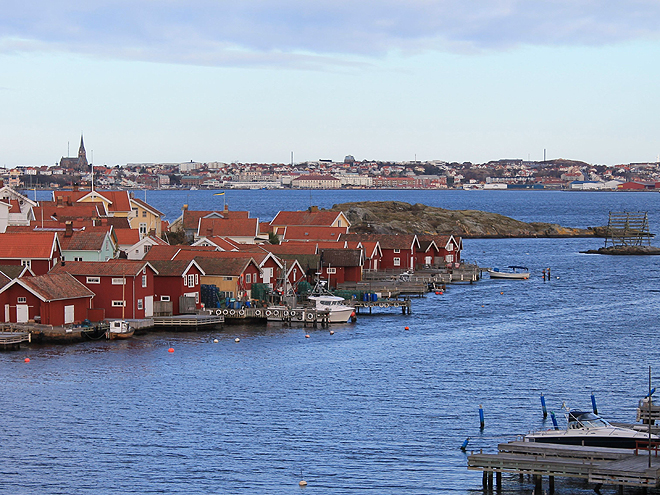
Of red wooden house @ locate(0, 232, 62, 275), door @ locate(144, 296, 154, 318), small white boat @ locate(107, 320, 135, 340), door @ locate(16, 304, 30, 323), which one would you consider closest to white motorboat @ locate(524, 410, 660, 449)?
small white boat @ locate(107, 320, 135, 340)

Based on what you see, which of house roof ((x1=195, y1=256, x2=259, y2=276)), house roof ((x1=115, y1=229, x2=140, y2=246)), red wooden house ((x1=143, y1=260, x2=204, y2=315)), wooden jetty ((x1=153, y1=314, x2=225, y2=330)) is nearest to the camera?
wooden jetty ((x1=153, y1=314, x2=225, y2=330))

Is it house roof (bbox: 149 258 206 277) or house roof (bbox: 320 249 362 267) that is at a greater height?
house roof (bbox: 149 258 206 277)

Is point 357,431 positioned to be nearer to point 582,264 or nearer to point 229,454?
point 229,454

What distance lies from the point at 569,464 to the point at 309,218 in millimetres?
75433

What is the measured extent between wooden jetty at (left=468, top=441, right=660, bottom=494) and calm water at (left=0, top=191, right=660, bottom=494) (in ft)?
→ 3.88

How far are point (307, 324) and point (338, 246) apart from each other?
76.1ft

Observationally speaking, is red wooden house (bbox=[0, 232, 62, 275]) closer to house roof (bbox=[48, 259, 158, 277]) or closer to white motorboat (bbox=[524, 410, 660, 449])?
house roof (bbox=[48, 259, 158, 277])

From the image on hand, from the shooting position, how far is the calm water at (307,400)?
32625mm

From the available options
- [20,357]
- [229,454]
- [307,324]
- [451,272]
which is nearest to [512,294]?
[451,272]

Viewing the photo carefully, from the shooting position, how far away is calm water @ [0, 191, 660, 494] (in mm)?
32625

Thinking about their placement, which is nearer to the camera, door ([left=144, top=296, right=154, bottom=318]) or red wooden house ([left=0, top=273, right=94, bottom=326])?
red wooden house ([left=0, top=273, right=94, bottom=326])

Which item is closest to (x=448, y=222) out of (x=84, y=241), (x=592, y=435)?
(x=84, y=241)

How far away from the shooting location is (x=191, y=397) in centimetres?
4297

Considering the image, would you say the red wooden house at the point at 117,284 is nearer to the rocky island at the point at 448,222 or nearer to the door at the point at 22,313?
the door at the point at 22,313
